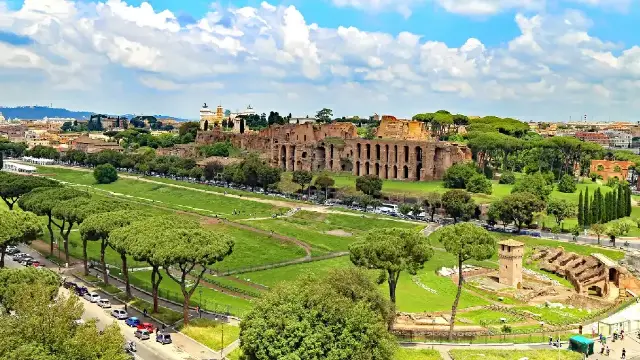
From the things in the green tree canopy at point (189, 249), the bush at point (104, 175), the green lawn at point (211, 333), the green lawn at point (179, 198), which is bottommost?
the green lawn at point (211, 333)

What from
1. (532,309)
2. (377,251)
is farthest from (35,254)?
(532,309)

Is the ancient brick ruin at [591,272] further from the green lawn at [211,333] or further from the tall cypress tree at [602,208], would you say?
the green lawn at [211,333]

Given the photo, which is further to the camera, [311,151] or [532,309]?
[311,151]

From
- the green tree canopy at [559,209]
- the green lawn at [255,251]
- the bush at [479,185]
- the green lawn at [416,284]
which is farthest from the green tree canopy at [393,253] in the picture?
the bush at [479,185]

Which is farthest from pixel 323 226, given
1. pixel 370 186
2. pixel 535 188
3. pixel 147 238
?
pixel 147 238

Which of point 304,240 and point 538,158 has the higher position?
point 538,158

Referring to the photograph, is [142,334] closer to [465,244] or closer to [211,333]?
[211,333]

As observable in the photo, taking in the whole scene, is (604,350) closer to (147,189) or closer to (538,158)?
(538,158)
